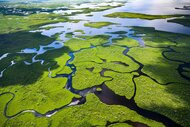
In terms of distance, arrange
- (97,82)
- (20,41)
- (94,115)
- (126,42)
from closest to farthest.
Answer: (94,115) < (97,82) < (126,42) < (20,41)

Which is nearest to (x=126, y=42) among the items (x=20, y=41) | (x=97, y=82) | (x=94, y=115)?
(x=97, y=82)

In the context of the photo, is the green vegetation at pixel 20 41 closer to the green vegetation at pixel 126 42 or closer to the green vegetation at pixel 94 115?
the green vegetation at pixel 126 42

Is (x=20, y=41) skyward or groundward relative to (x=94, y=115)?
skyward

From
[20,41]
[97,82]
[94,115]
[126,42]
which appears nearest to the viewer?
[94,115]

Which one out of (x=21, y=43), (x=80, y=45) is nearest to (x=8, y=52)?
(x=21, y=43)

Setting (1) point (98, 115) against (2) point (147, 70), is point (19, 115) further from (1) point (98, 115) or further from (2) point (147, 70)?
(2) point (147, 70)

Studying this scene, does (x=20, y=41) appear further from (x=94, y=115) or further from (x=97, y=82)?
(x=94, y=115)

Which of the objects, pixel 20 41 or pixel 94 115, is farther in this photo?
pixel 20 41

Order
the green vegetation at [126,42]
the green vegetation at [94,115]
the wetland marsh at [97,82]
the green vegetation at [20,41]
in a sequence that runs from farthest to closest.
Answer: the green vegetation at [20,41], the green vegetation at [126,42], the wetland marsh at [97,82], the green vegetation at [94,115]

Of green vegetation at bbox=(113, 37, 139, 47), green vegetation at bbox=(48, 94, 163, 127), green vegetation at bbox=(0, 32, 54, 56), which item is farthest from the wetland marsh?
green vegetation at bbox=(0, 32, 54, 56)

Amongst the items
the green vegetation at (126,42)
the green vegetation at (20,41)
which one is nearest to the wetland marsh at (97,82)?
the green vegetation at (126,42)

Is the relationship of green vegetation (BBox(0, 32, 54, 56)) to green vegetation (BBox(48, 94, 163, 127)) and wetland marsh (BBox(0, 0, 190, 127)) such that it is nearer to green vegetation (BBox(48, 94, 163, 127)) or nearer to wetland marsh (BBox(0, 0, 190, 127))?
wetland marsh (BBox(0, 0, 190, 127))
